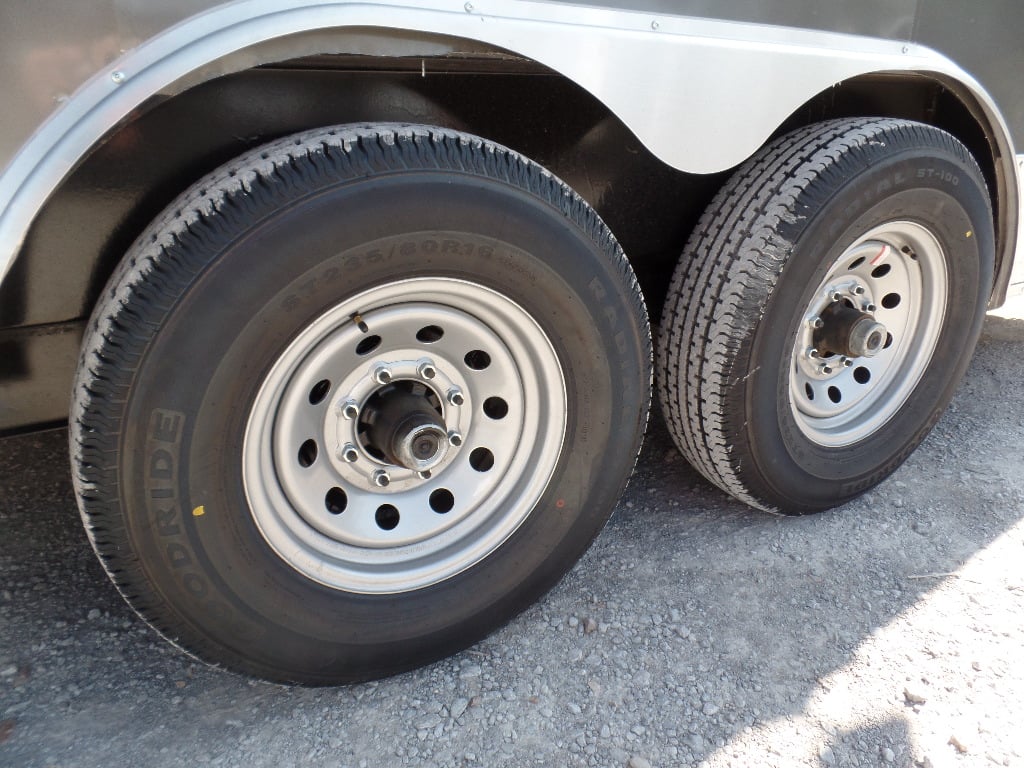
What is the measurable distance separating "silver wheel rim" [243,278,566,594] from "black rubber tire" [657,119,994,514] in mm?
488

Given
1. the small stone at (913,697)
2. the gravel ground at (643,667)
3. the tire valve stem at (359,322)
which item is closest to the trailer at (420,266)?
the tire valve stem at (359,322)

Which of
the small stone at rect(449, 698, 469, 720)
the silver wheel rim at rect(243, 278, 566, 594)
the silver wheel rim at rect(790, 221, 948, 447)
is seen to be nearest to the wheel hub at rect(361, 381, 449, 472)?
the silver wheel rim at rect(243, 278, 566, 594)

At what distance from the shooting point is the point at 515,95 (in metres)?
1.89

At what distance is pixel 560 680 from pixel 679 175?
1.36 metres

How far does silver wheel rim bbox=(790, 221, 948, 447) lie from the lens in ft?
7.66

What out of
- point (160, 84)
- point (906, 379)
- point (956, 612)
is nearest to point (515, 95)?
point (160, 84)

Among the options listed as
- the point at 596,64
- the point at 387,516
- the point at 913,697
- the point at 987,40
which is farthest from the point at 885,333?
the point at 387,516

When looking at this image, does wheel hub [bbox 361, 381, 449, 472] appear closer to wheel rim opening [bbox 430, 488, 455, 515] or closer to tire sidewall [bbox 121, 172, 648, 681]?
wheel rim opening [bbox 430, 488, 455, 515]

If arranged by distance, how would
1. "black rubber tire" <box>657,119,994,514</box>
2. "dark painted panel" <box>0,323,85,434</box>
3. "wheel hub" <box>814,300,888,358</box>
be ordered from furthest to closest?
"wheel hub" <box>814,300,888,358</box>, "black rubber tire" <box>657,119,994,514</box>, "dark painted panel" <box>0,323,85,434</box>

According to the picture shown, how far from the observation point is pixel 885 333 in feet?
7.55

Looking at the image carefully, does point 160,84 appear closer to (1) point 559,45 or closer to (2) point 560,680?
(1) point 559,45

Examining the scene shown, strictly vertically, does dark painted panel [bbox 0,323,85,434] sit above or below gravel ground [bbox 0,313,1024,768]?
above

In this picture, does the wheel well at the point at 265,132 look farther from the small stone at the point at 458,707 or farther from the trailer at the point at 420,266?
the small stone at the point at 458,707

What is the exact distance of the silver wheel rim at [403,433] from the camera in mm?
1604
